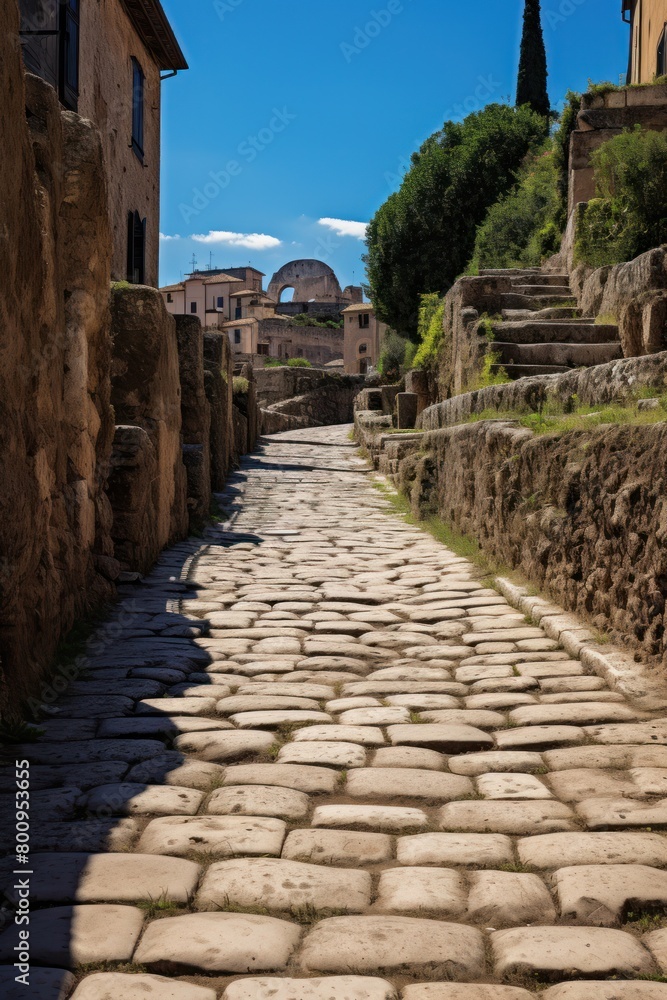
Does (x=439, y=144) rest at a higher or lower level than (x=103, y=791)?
higher

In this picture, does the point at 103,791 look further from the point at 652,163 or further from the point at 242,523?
the point at 652,163

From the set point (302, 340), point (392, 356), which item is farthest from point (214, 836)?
point (302, 340)

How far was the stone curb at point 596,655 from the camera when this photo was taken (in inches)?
147

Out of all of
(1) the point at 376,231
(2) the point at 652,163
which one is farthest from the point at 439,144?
(2) the point at 652,163

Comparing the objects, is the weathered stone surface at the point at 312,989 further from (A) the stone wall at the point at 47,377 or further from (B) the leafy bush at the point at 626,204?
(B) the leafy bush at the point at 626,204

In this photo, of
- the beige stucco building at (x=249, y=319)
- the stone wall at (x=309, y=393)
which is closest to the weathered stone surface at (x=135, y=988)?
the stone wall at (x=309, y=393)

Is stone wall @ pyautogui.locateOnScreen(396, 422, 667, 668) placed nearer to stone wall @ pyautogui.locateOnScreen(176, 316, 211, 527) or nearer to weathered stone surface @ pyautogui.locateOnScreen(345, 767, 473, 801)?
weathered stone surface @ pyautogui.locateOnScreen(345, 767, 473, 801)

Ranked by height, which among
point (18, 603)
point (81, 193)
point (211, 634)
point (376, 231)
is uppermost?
point (376, 231)

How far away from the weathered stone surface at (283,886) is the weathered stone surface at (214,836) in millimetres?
85

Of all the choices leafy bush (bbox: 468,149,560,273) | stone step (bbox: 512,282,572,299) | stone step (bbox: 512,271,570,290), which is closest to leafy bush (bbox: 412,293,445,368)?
stone step (bbox: 512,271,570,290)

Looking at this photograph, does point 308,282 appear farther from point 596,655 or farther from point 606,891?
point 606,891

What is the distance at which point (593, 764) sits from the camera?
3.17 metres

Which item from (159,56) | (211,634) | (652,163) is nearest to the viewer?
(211,634)

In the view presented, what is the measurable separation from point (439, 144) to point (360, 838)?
2986 cm
